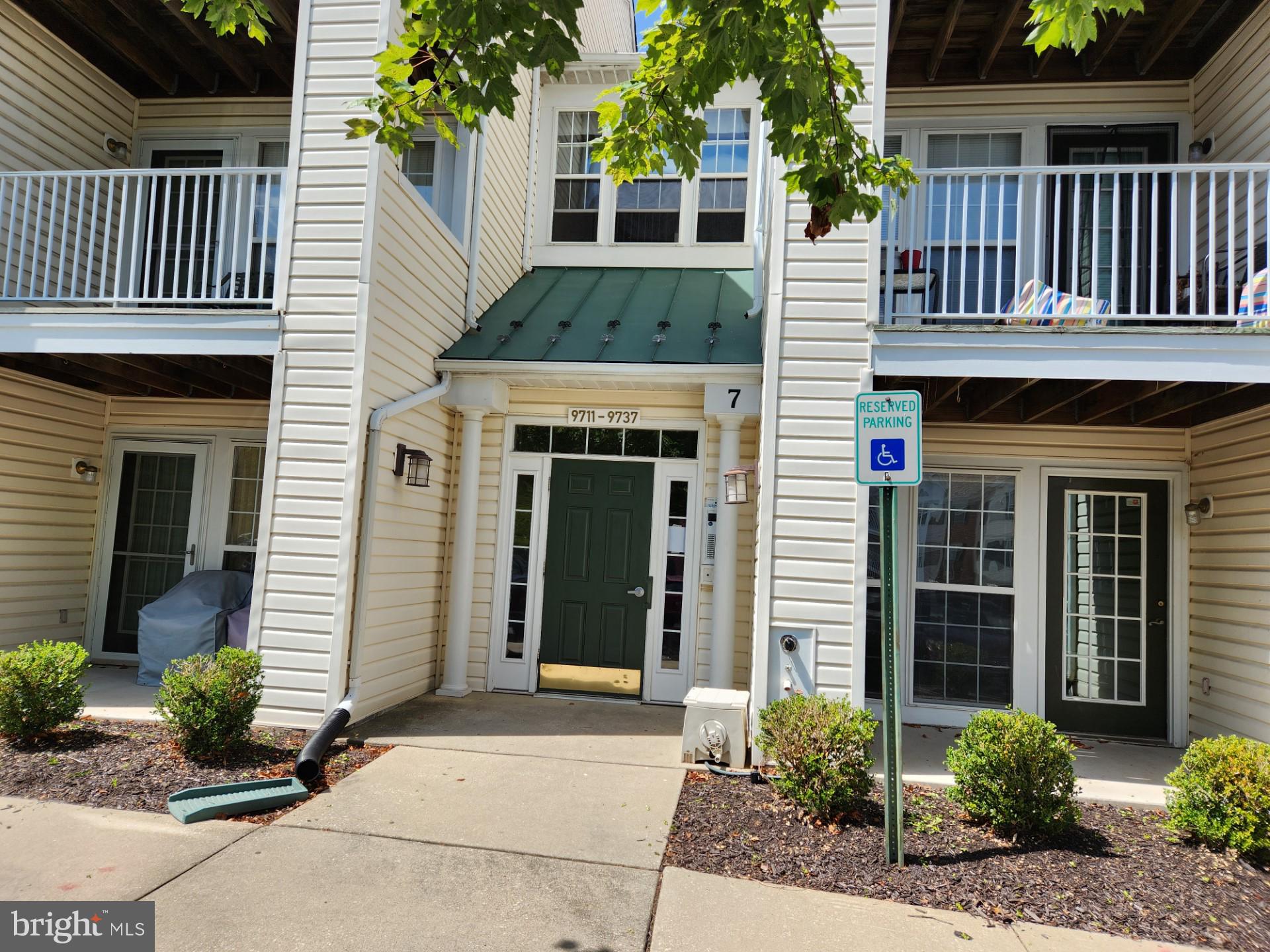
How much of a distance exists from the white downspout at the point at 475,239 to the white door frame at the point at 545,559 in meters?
1.07

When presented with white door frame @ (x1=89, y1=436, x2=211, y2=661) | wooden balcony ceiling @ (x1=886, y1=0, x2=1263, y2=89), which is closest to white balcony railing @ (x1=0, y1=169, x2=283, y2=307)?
white door frame @ (x1=89, y1=436, x2=211, y2=661)

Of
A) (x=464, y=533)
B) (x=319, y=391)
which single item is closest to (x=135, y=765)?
(x=319, y=391)

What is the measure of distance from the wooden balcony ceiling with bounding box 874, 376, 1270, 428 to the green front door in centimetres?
247

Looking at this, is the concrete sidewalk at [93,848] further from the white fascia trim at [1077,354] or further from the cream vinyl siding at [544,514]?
the white fascia trim at [1077,354]

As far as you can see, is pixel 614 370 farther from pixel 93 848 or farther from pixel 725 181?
pixel 93 848

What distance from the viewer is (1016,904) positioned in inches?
131

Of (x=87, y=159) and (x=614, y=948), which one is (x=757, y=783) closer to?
(x=614, y=948)

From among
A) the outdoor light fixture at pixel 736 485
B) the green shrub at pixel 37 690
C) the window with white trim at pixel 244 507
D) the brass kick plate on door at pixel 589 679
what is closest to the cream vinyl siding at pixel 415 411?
the brass kick plate on door at pixel 589 679

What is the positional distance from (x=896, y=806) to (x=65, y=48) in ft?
30.2

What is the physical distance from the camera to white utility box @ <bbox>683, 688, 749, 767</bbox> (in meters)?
5.07

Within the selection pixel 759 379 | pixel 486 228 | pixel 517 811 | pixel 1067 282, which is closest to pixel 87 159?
pixel 486 228

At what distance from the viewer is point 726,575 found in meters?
6.45

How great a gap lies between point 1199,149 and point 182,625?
9.44m

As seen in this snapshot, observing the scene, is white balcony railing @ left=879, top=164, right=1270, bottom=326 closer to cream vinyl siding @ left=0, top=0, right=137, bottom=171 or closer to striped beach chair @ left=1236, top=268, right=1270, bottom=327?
striped beach chair @ left=1236, top=268, right=1270, bottom=327
